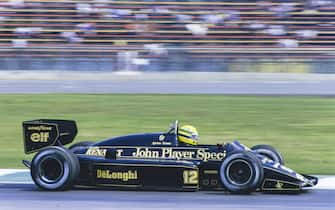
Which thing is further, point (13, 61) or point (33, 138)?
point (13, 61)

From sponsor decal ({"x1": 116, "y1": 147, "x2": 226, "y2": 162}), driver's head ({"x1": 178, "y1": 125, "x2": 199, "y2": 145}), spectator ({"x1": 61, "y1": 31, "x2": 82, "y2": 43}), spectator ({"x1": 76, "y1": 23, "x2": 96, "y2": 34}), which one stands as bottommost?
sponsor decal ({"x1": 116, "y1": 147, "x2": 226, "y2": 162})

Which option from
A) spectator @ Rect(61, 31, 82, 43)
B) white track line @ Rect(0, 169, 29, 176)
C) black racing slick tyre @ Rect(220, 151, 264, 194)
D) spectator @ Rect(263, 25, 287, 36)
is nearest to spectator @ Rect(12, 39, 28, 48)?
spectator @ Rect(61, 31, 82, 43)

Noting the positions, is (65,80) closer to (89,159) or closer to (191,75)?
(191,75)

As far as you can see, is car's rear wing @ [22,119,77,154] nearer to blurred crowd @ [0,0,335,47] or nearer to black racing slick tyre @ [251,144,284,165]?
black racing slick tyre @ [251,144,284,165]

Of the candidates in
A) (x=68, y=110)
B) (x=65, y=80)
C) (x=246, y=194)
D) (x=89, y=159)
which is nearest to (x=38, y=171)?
(x=89, y=159)

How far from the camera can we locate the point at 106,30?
26.8m

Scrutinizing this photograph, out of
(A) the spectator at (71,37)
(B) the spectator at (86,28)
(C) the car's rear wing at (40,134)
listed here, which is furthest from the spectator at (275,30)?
(C) the car's rear wing at (40,134)

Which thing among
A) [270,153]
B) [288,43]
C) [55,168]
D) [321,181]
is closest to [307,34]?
[288,43]

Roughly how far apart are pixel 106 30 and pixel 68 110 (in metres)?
10.9

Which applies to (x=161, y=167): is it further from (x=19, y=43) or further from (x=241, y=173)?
(x=19, y=43)

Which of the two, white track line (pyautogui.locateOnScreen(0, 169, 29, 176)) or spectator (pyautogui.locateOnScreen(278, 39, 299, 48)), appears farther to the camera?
spectator (pyautogui.locateOnScreen(278, 39, 299, 48))

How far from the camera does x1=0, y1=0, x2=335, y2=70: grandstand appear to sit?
1046 inches

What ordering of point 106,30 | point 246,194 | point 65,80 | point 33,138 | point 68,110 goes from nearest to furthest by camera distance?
point 246,194 → point 33,138 → point 68,110 → point 65,80 → point 106,30

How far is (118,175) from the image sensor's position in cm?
831
